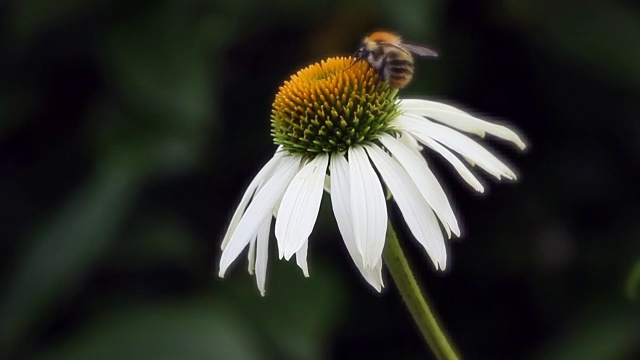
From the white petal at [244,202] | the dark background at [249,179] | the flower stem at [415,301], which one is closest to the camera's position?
the flower stem at [415,301]

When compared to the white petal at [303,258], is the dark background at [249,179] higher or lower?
lower

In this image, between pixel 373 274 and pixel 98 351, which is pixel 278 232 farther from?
pixel 98 351

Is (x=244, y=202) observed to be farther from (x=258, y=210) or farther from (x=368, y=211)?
(x=368, y=211)

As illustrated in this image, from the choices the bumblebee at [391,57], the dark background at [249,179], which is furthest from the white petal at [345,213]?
the dark background at [249,179]

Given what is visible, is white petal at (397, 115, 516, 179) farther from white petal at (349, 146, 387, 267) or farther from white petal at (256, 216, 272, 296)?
white petal at (256, 216, 272, 296)

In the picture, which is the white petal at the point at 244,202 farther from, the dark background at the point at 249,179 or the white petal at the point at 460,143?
the dark background at the point at 249,179

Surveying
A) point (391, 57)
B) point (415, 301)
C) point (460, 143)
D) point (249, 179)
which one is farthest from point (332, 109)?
point (249, 179)
